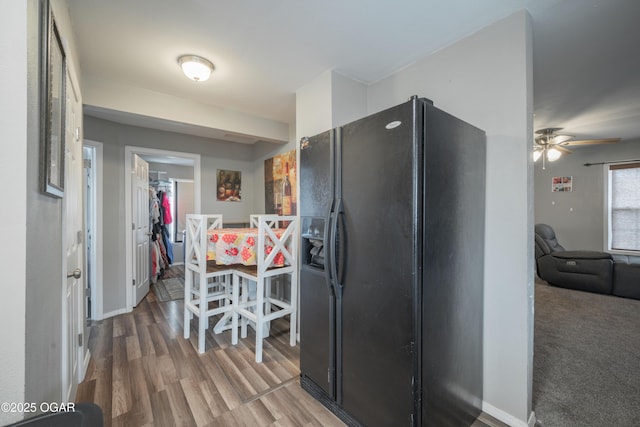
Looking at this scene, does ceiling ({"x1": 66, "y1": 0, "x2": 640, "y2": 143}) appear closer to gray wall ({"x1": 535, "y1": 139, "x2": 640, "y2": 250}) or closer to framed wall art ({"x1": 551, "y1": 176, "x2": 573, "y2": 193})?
gray wall ({"x1": 535, "y1": 139, "x2": 640, "y2": 250})

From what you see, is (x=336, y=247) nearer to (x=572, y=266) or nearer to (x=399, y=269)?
(x=399, y=269)

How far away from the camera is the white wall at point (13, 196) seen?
2.23ft

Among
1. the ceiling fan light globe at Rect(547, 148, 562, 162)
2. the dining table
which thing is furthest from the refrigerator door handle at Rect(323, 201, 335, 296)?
the ceiling fan light globe at Rect(547, 148, 562, 162)

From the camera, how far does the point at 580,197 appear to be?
5145 millimetres

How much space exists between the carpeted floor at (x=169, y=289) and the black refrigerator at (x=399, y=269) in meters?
3.00

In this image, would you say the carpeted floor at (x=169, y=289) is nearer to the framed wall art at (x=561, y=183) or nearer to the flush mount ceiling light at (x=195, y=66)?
the flush mount ceiling light at (x=195, y=66)

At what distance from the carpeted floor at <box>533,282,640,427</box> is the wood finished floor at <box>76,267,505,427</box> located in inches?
22.0

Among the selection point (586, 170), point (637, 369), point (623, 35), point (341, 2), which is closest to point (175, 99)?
point (341, 2)

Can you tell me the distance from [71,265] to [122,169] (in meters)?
2.15

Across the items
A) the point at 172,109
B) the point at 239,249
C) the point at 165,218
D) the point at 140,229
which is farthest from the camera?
the point at 165,218

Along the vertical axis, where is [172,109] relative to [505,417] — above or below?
above

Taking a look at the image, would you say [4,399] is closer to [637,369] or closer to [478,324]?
[478,324]

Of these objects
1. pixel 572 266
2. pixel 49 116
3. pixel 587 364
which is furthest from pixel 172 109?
pixel 572 266

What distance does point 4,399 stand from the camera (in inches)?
26.4
